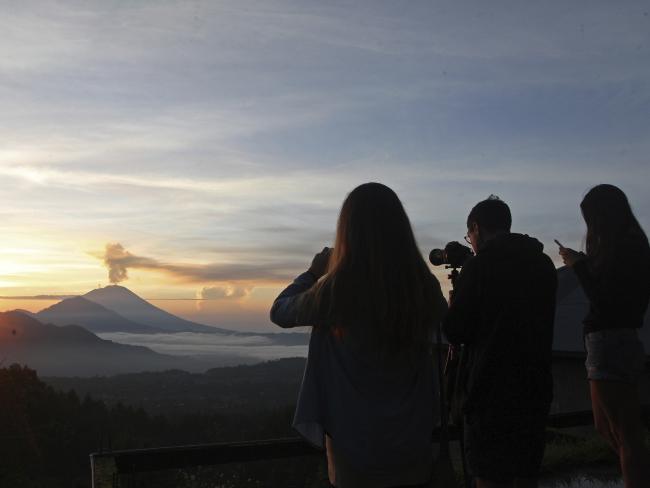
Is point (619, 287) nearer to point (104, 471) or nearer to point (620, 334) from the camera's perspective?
point (620, 334)

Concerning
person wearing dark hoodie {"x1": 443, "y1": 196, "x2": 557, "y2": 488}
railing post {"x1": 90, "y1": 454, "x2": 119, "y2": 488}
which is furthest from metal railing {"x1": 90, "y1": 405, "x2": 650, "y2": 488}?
person wearing dark hoodie {"x1": 443, "y1": 196, "x2": 557, "y2": 488}

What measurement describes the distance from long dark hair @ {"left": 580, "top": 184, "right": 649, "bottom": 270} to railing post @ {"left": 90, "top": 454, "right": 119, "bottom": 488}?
2.35 m

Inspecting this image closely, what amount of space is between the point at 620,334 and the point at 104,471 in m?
2.37

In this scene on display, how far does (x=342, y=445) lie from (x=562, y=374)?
1378 centimetres

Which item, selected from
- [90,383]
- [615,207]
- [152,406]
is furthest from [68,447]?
[90,383]

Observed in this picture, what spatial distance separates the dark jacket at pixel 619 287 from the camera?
10.7ft

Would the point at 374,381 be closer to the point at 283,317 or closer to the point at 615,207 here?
the point at 283,317

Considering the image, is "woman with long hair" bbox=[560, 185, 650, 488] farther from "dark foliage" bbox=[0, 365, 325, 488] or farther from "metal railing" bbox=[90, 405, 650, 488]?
"dark foliage" bbox=[0, 365, 325, 488]

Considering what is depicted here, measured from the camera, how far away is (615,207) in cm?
339

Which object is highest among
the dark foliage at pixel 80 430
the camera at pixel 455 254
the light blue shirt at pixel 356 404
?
the camera at pixel 455 254

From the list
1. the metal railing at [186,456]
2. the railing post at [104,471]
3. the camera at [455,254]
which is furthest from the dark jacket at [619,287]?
the railing post at [104,471]

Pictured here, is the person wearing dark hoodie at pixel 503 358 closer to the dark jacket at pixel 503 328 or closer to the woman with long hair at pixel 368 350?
the dark jacket at pixel 503 328

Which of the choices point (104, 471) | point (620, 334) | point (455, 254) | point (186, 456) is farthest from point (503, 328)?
point (104, 471)

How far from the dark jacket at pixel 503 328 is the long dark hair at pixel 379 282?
0.62m
